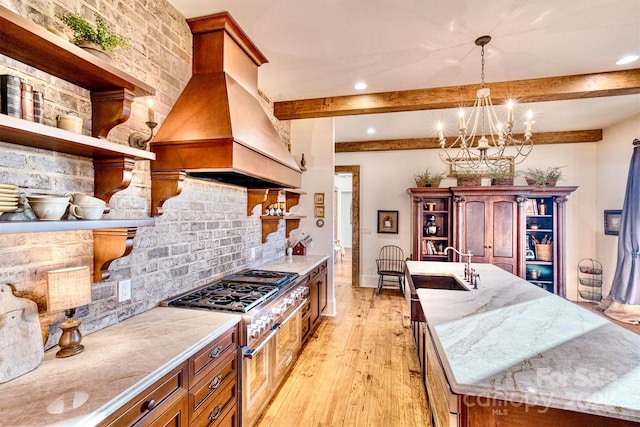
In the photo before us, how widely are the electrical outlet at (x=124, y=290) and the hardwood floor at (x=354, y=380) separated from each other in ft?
4.41

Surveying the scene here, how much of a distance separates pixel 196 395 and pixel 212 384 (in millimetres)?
134

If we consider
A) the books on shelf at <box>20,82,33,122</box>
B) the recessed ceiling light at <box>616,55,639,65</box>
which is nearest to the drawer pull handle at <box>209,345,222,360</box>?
the books on shelf at <box>20,82,33,122</box>

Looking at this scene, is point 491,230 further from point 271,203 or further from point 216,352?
point 216,352

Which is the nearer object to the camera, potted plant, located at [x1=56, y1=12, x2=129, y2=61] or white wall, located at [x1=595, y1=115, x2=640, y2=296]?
potted plant, located at [x1=56, y1=12, x2=129, y2=61]

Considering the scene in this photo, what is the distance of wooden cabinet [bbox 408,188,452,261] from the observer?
527cm

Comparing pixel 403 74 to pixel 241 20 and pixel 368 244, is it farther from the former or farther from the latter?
pixel 368 244

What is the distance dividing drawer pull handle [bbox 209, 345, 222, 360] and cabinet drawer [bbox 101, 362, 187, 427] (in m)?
0.21

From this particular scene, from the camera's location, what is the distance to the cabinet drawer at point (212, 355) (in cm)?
141

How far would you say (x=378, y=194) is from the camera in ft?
19.8

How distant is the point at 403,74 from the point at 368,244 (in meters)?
3.69

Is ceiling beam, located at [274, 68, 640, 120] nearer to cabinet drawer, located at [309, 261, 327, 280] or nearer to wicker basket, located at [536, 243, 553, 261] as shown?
cabinet drawer, located at [309, 261, 327, 280]

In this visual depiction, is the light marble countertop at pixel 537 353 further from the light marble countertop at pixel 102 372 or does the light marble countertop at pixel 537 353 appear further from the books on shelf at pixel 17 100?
the books on shelf at pixel 17 100

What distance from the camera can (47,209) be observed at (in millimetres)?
1075

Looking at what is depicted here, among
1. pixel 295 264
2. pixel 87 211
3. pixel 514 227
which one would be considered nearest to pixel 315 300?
pixel 295 264
